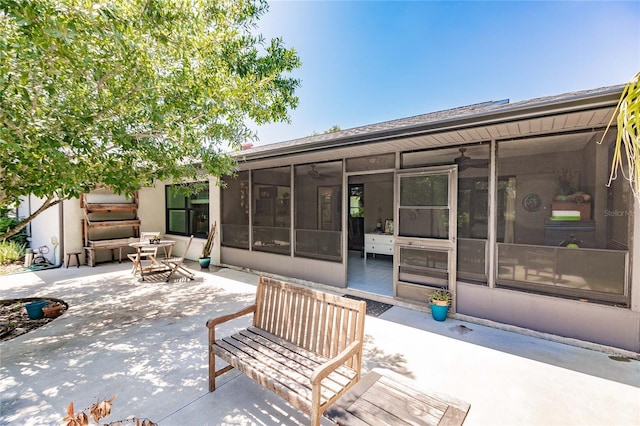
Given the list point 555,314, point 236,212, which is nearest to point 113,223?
point 236,212

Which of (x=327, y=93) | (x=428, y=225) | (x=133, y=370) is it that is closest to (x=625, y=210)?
(x=428, y=225)

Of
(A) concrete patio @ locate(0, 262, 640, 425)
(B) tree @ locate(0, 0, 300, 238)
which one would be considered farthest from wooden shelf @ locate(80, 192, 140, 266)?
(B) tree @ locate(0, 0, 300, 238)

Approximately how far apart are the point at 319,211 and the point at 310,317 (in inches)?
141

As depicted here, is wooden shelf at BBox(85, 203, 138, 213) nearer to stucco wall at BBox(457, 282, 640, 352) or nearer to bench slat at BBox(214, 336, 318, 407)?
bench slat at BBox(214, 336, 318, 407)

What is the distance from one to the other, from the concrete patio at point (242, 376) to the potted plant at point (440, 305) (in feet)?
Answer: 0.40

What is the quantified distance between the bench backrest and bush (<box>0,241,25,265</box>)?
379 inches

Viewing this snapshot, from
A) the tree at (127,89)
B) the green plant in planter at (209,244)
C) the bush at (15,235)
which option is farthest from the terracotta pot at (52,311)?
the bush at (15,235)

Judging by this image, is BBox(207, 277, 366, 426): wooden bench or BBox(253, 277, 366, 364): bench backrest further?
BBox(253, 277, 366, 364): bench backrest

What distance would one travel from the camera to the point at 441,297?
4.12 m

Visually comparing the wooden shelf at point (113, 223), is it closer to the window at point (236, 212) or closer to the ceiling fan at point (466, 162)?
the window at point (236, 212)

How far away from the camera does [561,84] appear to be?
6.50m

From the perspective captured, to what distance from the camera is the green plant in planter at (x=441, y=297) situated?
405cm

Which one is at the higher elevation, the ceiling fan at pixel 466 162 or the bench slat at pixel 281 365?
the ceiling fan at pixel 466 162

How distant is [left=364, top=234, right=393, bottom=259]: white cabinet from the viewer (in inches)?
311
